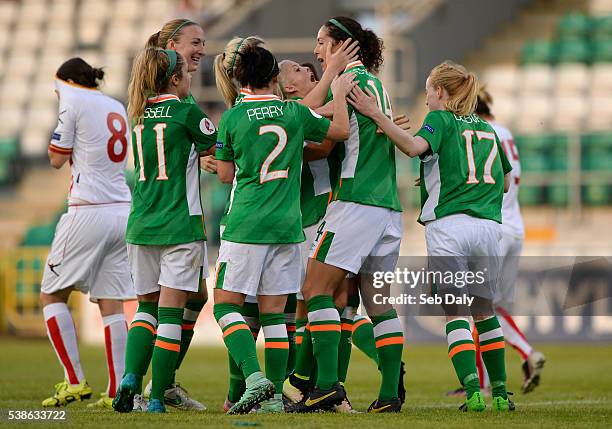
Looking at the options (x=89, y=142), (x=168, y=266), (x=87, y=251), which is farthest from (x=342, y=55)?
(x=87, y=251)

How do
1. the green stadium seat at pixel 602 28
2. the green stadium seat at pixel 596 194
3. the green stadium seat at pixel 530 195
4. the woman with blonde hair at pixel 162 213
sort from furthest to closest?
the green stadium seat at pixel 602 28 < the green stadium seat at pixel 530 195 < the green stadium seat at pixel 596 194 < the woman with blonde hair at pixel 162 213

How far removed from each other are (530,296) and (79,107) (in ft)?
25.6

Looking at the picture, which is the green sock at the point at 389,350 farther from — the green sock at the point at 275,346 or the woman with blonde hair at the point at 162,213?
the woman with blonde hair at the point at 162,213

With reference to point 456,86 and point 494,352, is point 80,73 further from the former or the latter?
point 494,352

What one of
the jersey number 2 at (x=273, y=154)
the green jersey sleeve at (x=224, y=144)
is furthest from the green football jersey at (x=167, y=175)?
the jersey number 2 at (x=273, y=154)

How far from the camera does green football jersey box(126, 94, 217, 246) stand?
22.1ft

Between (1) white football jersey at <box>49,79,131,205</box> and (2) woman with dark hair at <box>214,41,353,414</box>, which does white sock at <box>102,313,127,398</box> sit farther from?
(2) woman with dark hair at <box>214,41,353,414</box>

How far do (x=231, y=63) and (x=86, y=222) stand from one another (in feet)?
5.71

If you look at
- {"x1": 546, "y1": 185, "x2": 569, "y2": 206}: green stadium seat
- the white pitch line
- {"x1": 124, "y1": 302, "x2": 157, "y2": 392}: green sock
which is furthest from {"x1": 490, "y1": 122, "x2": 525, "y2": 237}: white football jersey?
{"x1": 546, "y1": 185, "x2": 569, "y2": 206}: green stadium seat

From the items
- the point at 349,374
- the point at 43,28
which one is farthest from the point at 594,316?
the point at 43,28

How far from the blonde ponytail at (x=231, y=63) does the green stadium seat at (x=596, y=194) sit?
9.15 m

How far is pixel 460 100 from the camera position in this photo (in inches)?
277

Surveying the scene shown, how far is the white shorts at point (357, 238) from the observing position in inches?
259

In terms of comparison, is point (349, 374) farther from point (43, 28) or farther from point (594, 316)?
point (43, 28)
